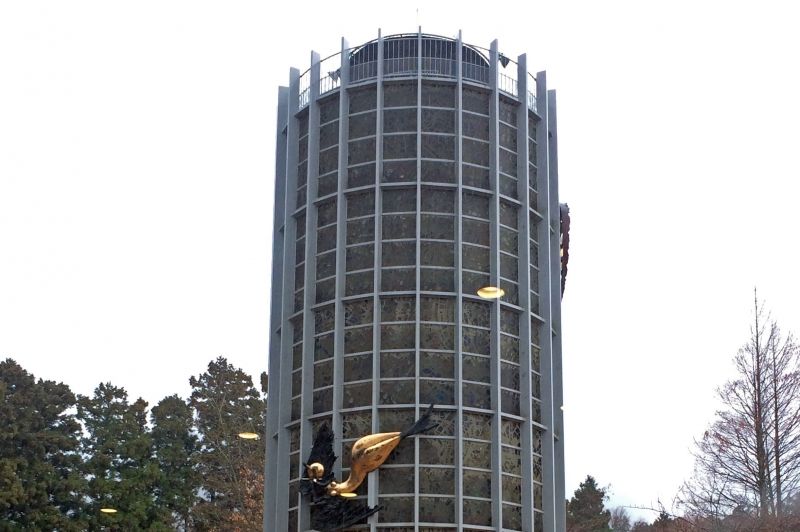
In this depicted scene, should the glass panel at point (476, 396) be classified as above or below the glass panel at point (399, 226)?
below

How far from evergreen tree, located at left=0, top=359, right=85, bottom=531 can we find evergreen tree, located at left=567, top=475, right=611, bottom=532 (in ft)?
119

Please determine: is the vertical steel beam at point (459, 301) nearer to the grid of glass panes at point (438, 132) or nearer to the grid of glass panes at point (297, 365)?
the grid of glass panes at point (438, 132)

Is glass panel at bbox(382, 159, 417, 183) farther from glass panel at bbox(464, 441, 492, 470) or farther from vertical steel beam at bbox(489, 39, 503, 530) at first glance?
glass panel at bbox(464, 441, 492, 470)

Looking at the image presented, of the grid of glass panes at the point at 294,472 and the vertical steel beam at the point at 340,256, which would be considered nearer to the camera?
the vertical steel beam at the point at 340,256

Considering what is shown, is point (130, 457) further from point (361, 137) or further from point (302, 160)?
point (361, 137)

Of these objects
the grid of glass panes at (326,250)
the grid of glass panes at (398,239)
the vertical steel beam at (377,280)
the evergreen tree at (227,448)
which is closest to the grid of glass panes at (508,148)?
the grid of glass panes at (398,239)

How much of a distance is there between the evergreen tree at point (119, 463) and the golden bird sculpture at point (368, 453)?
3612 cm

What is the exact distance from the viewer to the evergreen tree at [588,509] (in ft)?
298

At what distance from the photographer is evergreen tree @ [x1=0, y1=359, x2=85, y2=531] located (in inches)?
2564

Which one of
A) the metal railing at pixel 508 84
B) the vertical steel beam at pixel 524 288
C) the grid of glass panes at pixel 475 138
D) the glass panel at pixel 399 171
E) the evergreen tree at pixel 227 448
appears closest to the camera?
the vertical steel beam at pixel 524 288

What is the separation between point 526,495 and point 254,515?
34801 millimetres

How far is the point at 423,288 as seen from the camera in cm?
3816

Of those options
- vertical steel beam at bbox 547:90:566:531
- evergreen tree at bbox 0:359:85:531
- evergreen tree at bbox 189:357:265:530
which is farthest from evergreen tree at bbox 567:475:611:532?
vertical steel beam at bbox 547:90:566:531

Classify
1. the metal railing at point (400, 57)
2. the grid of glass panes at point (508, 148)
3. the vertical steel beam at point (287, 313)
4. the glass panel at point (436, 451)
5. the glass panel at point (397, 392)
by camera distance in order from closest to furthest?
the glass panel at point (436, 451) < the glass panel at point (397, 392) < the vertical steel beam at point (287, 313) < the grid of glass panes at point (508, 148) < the metal railing at point (400, 57)
